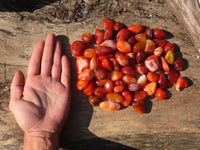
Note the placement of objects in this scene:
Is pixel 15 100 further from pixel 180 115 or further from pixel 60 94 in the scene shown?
pixel 180 115

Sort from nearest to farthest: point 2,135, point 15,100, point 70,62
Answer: point 15,100 → point 2,135 → point 70,62

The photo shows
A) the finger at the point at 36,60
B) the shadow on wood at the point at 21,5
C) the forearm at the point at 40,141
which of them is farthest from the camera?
the shadow on wood at the point at 21,5

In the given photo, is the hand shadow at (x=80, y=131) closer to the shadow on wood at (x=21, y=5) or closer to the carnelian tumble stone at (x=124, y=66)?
the carnelian tumble stone at (x=124, y=66)

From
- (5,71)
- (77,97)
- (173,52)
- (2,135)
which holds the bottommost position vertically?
(2,135)

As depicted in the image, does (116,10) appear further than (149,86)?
Yes

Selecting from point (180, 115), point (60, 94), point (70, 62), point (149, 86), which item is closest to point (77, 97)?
point (60, 94)

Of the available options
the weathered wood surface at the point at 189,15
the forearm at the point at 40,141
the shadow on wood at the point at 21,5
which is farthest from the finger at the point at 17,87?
the weathered wood surface at the point at 189,15

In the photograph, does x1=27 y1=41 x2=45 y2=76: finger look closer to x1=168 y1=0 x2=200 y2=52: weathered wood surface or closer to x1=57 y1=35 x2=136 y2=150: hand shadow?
x1=57 y1=35 x2=136 y2=150: hand shadow
